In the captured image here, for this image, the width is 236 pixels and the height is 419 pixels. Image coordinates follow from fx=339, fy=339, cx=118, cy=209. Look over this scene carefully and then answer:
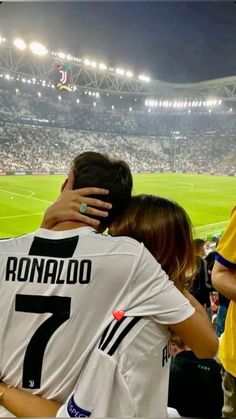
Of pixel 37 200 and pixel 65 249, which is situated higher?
pixel 65 249

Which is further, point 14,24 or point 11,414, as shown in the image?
point 14,24

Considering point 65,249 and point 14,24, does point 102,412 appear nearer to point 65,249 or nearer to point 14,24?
point 65,249

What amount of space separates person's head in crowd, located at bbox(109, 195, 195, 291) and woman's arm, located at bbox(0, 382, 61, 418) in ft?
1.09

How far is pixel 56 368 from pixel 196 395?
88 centimetres

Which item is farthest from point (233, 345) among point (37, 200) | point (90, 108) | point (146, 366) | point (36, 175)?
point (36, 175)

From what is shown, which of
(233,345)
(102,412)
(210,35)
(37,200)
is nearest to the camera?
(102,412)

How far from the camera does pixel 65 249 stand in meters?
A: 0.61

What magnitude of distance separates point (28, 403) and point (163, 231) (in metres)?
0.41

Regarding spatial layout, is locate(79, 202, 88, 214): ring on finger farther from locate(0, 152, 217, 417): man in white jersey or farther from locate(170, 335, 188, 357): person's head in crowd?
locate(170, 335, 188, 357): person's head in crowd

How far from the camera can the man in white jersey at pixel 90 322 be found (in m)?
0.57

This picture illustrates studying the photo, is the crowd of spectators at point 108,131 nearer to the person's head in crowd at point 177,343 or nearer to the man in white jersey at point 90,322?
the person's head in crowd at point 177,343

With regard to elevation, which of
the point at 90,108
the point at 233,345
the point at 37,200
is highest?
the point at 90,108

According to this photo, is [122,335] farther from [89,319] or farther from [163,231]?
[163,231]

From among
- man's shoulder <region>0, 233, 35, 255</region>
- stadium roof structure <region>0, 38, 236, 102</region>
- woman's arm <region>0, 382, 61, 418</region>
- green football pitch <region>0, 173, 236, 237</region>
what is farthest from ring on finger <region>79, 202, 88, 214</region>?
green football pitch <region>0, 173, 236, 237</region>
